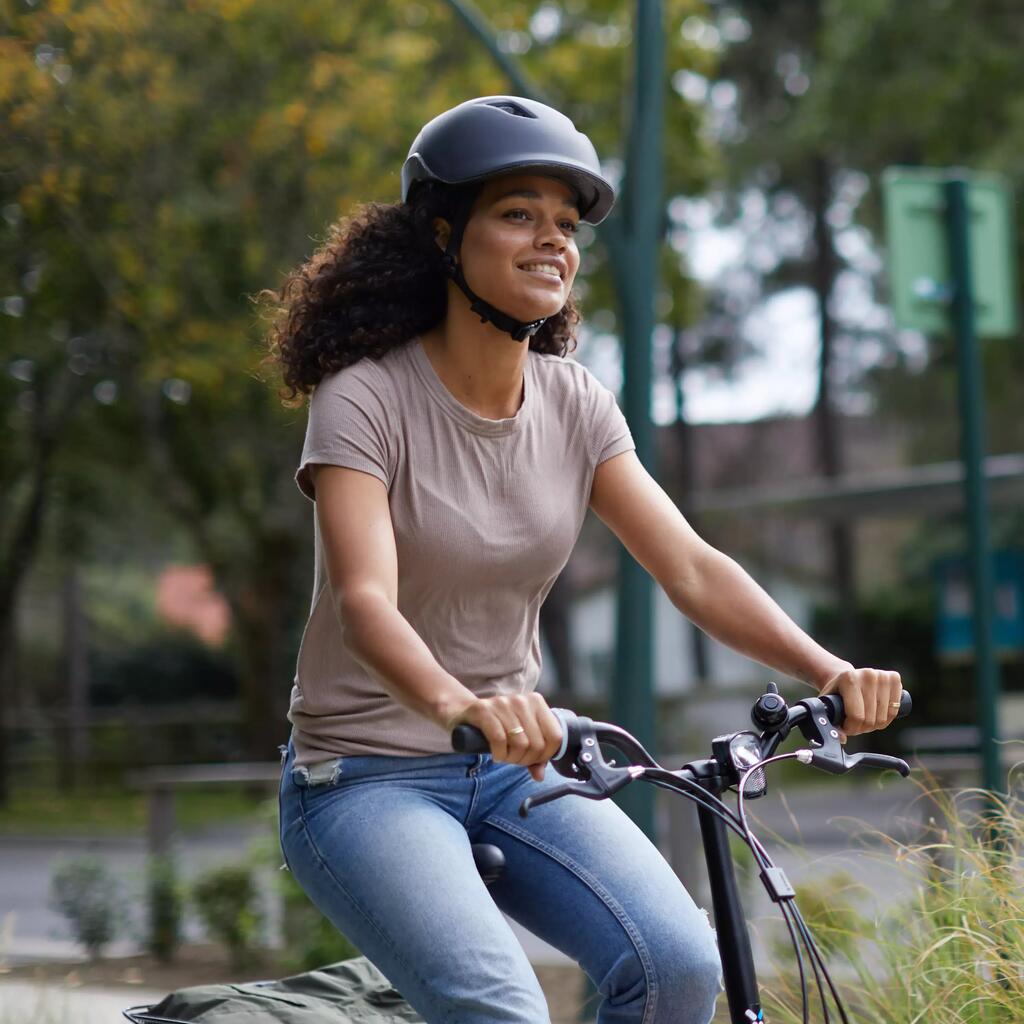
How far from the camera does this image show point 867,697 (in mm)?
2514

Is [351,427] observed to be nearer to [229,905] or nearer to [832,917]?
[832,917]

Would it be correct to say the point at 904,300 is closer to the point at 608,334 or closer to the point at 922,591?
the point at 608,334

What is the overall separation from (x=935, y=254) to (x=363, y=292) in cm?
428

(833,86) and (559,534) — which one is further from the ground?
(833,86)

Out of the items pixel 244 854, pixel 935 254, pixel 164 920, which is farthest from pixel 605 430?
pixel 244 854

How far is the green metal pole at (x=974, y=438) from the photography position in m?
6.61

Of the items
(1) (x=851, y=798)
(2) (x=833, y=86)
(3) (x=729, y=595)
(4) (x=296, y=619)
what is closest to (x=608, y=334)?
(2) (x=833, y=86)

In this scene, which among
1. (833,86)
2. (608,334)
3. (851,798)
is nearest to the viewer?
(851,798)

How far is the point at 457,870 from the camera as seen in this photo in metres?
2.42

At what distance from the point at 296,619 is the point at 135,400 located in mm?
4516

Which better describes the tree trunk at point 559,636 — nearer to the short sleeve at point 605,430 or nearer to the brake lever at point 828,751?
the short sleeve at point 605,430

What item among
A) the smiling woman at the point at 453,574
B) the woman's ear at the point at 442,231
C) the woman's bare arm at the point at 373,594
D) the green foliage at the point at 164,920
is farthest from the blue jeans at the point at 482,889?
the green foliage at the point at 164,920

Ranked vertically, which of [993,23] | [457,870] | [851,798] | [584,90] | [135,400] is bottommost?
[851,798]

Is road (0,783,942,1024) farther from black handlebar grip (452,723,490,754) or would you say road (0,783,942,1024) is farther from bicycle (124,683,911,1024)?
black handlebar grip (452,723,490,754)
